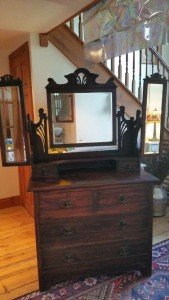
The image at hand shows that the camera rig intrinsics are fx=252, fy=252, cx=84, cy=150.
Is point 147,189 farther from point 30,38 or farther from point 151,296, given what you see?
point 30,38

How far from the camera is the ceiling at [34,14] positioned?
164cm

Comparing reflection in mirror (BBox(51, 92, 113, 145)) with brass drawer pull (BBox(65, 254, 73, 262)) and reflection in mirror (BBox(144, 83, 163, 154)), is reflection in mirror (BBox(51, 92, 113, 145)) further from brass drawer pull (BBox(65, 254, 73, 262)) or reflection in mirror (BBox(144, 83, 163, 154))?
brass drawer pull (BBox(65, 254, 73, 262))

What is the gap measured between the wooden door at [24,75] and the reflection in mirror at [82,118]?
651mm

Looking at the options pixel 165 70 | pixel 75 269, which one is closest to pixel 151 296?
pixel 75 269

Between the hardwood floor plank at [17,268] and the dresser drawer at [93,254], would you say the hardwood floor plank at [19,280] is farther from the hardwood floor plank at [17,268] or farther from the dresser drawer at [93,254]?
the dresser drawer at [93,254]

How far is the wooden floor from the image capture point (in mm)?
1865

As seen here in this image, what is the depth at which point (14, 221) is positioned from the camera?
9.46 ft

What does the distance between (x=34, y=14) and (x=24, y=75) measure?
2.60ft

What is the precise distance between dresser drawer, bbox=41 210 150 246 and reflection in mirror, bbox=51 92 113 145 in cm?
59

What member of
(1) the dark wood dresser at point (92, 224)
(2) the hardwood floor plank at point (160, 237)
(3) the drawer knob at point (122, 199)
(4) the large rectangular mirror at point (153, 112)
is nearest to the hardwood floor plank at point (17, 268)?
(1) the dark wood dresser at point (92, 224)

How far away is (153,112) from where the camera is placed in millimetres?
1971

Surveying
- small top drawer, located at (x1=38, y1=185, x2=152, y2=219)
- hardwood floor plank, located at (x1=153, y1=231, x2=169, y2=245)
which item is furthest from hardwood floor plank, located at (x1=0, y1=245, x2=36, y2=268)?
hardwood floor plank, located at (x1=153, y1=231, x2=169, y2=245)

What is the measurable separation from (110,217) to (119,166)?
1.26 feet

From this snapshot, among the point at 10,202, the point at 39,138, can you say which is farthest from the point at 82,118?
the point at 10,202
